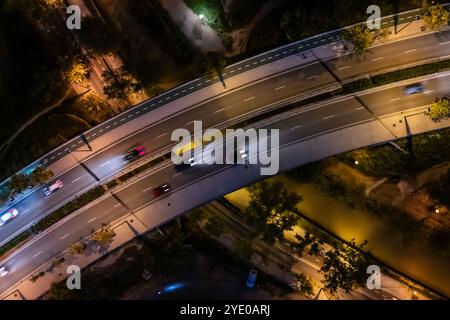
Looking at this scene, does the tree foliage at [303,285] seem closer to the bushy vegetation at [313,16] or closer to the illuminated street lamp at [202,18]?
the bushy vegetation at [313,16]

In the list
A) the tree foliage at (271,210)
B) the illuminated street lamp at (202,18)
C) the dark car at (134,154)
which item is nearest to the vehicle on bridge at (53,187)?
the dark car at (134,154)

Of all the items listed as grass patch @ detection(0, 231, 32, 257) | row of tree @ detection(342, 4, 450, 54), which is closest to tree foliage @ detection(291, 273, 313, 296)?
row of tree @ detection(342, 4, 450, 54)

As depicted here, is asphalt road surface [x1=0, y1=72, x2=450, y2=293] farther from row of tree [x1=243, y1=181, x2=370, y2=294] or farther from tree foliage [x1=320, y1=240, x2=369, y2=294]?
tree foliage [x1=320, y1=240, x2=369, y2=294]

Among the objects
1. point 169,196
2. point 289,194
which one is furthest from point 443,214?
point 169,196

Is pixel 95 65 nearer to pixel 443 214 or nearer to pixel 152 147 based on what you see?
pixel 152 147

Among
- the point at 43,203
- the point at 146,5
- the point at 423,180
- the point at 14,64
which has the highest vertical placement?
the point at 146,5

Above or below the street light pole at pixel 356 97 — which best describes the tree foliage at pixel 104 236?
below
